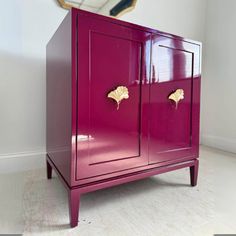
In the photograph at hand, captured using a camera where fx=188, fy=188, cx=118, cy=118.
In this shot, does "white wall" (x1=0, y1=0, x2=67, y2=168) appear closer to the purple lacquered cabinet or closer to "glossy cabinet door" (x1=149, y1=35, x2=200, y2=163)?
the purple lacquered cabinet

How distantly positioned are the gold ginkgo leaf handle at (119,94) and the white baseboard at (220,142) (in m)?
1.54

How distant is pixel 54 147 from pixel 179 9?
6.25 feet

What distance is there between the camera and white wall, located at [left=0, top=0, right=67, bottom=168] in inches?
49.9

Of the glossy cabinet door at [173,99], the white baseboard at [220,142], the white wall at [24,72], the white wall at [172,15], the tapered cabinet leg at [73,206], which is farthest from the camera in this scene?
the white baseboard at [220,142]

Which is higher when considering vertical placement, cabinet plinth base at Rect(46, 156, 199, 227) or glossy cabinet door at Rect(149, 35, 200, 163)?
glossy cabinet door at Rect(149, 35, 200, 163)

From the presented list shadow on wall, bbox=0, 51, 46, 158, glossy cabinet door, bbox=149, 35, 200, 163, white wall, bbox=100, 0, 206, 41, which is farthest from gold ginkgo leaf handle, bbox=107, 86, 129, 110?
white wall, bbox=100, 0, 206, 41

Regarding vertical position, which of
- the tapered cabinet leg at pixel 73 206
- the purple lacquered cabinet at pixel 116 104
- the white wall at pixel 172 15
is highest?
the white wall at pixel 172 15

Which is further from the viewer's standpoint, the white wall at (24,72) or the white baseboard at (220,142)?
the white baseboard at (220,142)

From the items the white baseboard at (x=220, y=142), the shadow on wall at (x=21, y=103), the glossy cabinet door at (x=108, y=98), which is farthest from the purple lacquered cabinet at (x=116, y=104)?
the white baseboard at (x=220, y=142)

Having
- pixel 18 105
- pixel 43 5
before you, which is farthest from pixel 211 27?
pixel 18 105

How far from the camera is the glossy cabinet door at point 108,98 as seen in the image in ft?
2.51

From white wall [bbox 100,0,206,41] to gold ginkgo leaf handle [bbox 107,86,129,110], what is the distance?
0.97 meters

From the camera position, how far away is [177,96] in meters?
1.04

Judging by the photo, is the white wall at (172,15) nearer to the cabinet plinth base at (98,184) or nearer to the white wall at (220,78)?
the white wall at (220,78)
